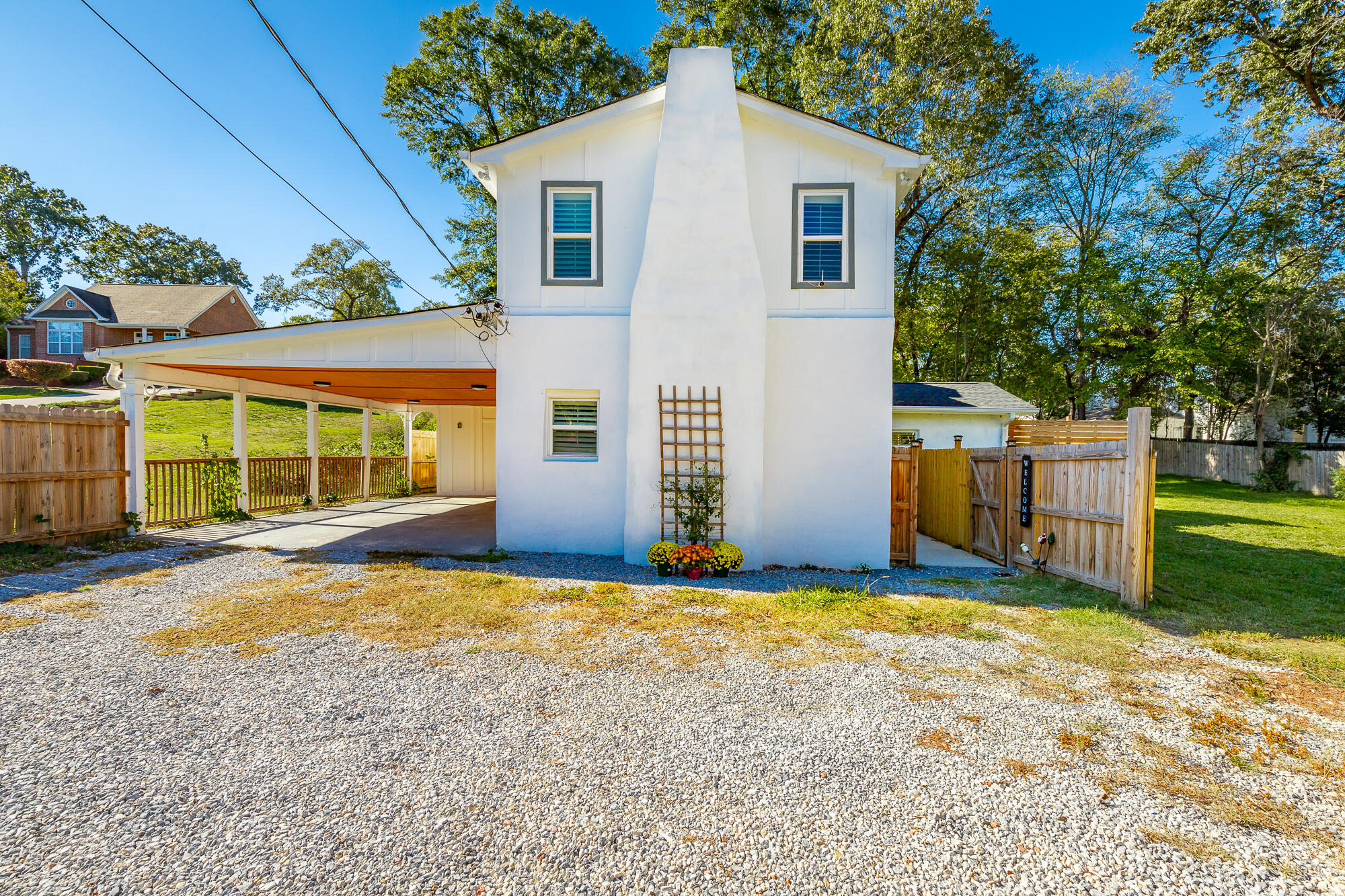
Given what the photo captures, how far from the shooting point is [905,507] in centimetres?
788

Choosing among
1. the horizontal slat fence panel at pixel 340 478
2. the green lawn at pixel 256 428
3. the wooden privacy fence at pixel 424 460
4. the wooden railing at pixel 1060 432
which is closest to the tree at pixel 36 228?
the green lawn at pixel 256 428

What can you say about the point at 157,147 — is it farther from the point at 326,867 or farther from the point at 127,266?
the point at 127,266

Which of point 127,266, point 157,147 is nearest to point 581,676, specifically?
point 157,147

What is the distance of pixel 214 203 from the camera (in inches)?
342

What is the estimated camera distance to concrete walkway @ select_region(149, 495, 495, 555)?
8.53 metres

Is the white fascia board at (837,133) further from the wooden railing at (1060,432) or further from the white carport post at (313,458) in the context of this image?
the white carport post at (313,458)

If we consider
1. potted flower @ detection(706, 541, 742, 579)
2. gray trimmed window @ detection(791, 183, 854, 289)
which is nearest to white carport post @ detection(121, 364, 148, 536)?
potted flower @ detection(706, 541, 742, 579)

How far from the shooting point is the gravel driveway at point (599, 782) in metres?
2.16

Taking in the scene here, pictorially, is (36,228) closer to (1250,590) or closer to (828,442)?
(828,442)

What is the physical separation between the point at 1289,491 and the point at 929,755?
2190 centimetres

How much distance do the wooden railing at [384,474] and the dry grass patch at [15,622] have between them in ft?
33.8

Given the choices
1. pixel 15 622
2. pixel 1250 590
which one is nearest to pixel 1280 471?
pixel 1250 590

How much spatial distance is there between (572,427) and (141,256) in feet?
192

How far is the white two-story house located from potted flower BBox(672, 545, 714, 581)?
513mm
